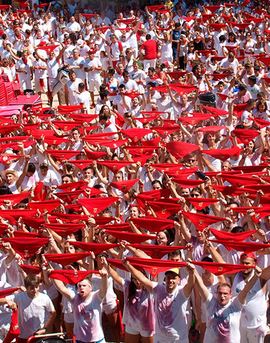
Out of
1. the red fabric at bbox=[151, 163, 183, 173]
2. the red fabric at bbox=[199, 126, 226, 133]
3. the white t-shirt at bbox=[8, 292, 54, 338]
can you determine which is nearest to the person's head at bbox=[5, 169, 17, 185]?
the red fabric at bbox=[151, 163, 183, 173]

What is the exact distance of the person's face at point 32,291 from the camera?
7953mm

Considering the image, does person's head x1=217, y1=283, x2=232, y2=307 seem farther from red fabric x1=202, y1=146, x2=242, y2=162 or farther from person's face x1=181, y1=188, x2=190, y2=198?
red fabric x1=202, y1=146, x2=242, y2=162

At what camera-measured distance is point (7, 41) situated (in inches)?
852

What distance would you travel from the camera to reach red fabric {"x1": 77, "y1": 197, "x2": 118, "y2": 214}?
389 inches

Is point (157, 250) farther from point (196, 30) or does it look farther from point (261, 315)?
point (196, 30)

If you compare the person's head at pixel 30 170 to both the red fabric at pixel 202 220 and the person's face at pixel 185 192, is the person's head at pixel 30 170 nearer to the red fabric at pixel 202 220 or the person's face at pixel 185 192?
the person's face at pixel 185 192

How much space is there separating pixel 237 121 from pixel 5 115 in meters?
4.62

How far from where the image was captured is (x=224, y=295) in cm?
737

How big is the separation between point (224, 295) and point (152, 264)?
94 centimetres

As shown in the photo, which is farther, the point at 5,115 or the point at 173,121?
the point at 5,115

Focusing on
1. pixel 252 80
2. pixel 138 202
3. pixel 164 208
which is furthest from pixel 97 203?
pixel 252 80

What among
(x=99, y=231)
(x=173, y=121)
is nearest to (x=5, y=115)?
(x=173, y=121)

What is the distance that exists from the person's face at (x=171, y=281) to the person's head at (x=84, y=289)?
82 cm

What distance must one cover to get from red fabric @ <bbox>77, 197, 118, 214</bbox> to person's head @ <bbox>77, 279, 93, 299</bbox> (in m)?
2.04
